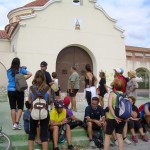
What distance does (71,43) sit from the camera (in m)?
15.7

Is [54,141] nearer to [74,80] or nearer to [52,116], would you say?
[52,116]

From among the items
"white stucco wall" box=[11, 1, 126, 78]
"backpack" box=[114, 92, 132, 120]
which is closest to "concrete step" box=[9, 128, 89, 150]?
"backpack" box=[114, 92, 132, 120]

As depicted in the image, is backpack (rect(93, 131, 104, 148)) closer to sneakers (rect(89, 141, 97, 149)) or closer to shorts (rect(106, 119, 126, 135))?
sneakers (rect(89, 141, 97, 149))

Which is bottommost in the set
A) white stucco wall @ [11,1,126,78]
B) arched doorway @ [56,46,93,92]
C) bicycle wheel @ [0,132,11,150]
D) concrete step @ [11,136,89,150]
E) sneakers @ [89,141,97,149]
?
sneakers @ [89,141,97,149]

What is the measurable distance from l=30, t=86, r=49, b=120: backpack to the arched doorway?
10355 millimetres

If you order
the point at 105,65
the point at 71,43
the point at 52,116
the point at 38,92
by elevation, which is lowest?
the point at 52,116

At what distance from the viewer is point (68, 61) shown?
1617cm

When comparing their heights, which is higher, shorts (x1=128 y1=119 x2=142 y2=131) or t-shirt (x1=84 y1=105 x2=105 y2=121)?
t-shirt (x1=84 y1=105 x2=105 y2=121)

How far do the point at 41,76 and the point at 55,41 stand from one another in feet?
32.8

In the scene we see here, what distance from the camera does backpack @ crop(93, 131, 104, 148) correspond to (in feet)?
22.7

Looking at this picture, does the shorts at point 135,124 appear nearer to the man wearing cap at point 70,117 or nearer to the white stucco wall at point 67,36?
the man wearing cap at point 70,117

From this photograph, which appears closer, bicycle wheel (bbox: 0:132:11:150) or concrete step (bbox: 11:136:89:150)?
bicycle wheel (bbox: 0:132:11:150)

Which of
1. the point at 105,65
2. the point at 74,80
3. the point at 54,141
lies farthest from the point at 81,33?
the point at 54,141

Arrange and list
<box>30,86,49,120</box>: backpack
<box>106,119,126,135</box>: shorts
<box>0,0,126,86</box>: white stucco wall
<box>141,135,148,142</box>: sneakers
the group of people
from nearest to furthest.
→ 1. <box>30,86,49,120</box>: backpack
2. the group of people
3. <box>106,119,126,135</box>: shorts
4. <box>141,135,148,142</box>: sneakers
5. <box>0,0,126,86</box>: white stucco wall
